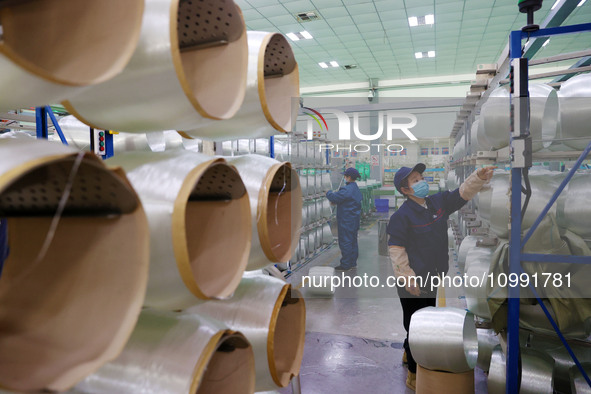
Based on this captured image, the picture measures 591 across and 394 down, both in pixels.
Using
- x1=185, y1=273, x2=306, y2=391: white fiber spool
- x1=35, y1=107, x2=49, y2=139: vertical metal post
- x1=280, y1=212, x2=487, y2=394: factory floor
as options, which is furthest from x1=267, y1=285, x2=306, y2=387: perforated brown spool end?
x1=280, y1=212, x2=487, y2=394: factory floor

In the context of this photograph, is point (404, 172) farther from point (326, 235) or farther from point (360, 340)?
point (326, 235)

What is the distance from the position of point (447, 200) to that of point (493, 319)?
3.31ft

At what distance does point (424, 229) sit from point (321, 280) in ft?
8.16

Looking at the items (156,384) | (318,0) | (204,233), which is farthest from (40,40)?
(318,0)

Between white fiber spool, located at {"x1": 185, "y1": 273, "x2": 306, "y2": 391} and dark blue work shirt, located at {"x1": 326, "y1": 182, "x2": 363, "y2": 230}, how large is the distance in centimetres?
502

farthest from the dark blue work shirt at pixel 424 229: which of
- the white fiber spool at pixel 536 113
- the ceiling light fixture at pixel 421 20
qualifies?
the ceiling light fixture at pixel 421 20

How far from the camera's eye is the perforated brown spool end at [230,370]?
1.05m

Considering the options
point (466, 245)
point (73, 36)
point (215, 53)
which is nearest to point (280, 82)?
point (215, 53)

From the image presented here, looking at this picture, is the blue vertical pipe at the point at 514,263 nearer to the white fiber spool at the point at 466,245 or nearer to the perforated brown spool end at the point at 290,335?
the white fiber spool at the point at 466,245

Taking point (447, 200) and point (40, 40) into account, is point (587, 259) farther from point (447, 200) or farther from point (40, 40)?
point (40, 40)

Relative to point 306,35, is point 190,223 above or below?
below

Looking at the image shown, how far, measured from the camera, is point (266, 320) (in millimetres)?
1205

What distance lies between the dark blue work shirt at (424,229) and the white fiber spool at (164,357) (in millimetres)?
2538

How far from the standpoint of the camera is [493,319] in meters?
2.89
